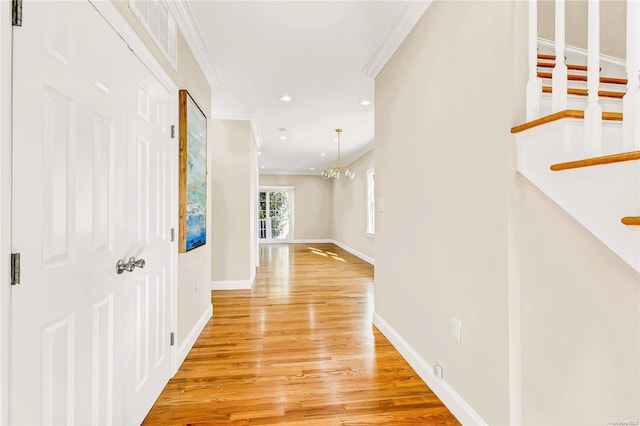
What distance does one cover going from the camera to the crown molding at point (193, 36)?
2023mm

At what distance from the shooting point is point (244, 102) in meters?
3.92

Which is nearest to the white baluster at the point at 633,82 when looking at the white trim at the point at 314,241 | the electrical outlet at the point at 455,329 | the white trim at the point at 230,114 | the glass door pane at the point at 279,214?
the electrical outlet at the point at 455,329

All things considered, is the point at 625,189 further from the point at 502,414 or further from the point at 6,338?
the point at 6,338

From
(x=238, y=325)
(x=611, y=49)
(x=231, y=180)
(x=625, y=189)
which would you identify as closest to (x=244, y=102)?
(x=231, y=180)

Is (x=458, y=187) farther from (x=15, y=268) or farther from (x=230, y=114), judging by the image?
(x=230, y=114)

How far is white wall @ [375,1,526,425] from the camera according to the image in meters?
1.39

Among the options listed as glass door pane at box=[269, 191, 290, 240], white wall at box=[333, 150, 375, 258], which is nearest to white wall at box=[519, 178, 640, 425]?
white wall at box=[333, 150, 375, 258]

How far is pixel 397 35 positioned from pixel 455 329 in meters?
2.18

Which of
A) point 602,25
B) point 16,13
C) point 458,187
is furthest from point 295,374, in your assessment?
point 602,25

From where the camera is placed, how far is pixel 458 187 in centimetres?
171

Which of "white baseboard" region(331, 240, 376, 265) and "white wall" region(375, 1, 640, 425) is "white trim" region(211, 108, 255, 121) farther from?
"white baseboard" region(331, 240, 376, 265)

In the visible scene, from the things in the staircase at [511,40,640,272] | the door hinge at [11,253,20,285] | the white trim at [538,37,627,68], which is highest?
the white trim at [538,37,627,68]

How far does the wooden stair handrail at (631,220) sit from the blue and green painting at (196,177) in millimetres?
2396

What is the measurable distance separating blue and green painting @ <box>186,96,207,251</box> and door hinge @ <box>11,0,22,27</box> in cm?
142
